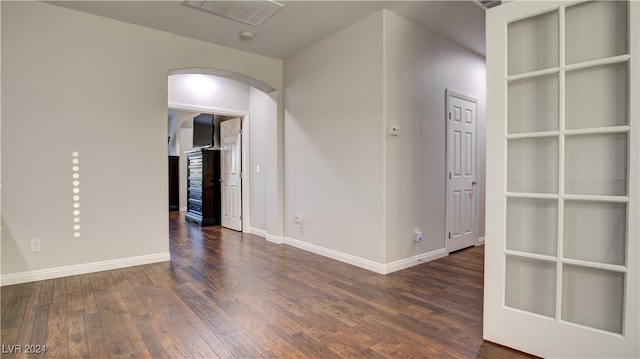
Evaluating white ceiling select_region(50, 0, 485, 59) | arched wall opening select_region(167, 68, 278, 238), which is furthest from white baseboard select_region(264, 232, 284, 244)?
white ceiling select_region(50, 0, 485, 59)

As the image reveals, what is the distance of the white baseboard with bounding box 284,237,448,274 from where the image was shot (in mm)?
3412

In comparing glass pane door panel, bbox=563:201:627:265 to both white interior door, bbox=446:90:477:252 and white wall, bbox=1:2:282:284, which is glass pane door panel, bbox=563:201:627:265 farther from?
white wall, bbox=1:2:282:284

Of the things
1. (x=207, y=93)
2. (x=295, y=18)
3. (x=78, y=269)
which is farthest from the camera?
(x=207, y=93)

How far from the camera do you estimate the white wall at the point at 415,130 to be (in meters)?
3.43

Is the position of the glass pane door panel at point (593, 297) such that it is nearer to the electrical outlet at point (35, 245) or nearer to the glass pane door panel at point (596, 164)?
the glass pane door panel at point (596, 164)

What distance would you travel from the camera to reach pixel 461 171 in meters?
4.36

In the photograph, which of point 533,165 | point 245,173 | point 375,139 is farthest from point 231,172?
point 533,165

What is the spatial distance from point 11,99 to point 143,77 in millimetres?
1151

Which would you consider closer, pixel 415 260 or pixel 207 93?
pixel 415 260

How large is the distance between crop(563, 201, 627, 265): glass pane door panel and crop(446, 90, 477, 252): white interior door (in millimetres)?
2392

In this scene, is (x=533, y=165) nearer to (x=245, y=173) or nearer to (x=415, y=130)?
(x=415, y=130)

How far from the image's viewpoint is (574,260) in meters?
1.71

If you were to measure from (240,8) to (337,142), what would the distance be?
1690mm

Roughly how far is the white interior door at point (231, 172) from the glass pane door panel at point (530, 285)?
461 centimetres
